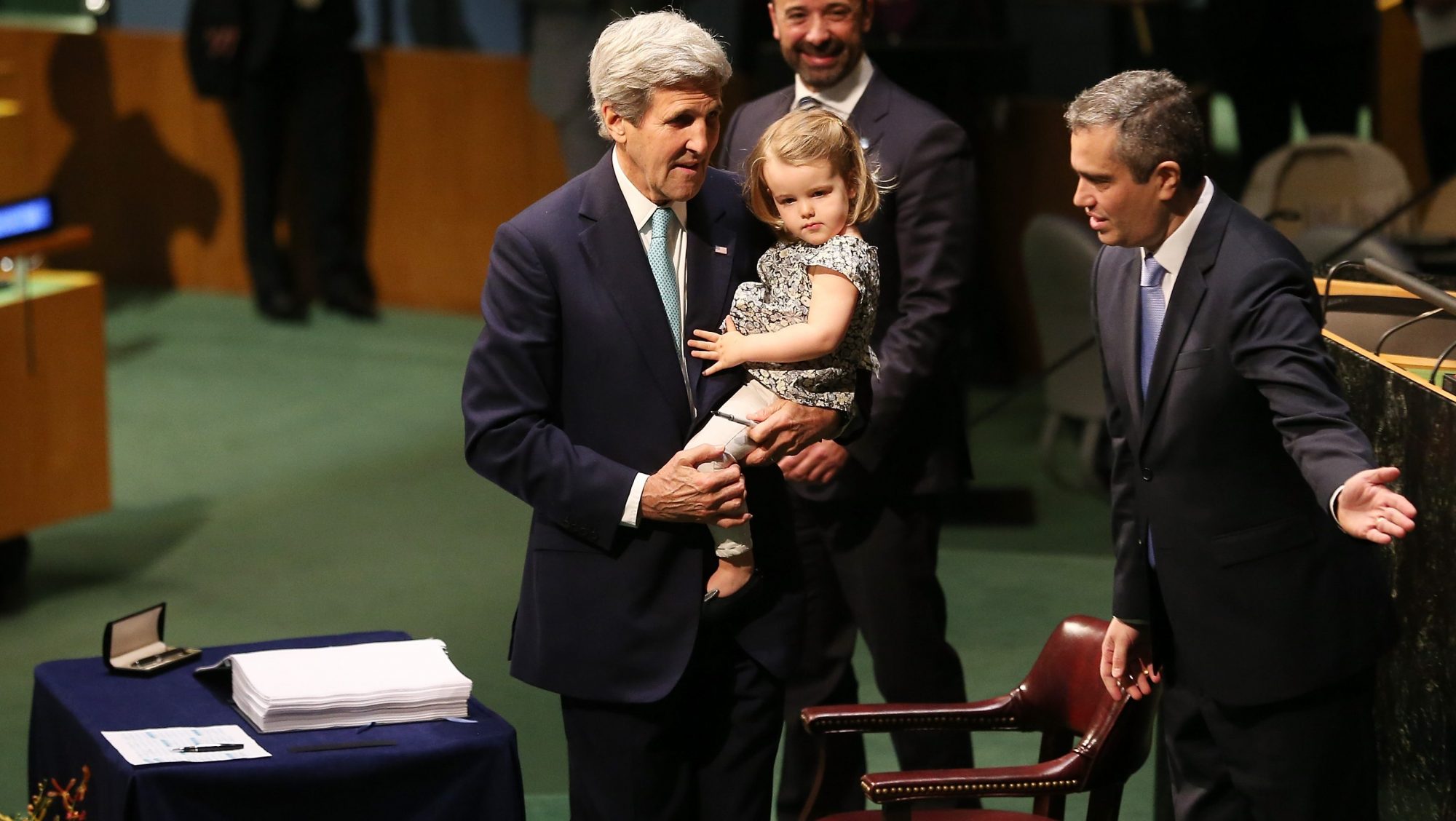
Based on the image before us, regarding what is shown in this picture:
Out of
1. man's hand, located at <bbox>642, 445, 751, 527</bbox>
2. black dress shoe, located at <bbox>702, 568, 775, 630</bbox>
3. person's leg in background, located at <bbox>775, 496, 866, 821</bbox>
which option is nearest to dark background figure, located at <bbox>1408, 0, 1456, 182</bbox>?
person's leg in background, located at <bbox>775, 496, 866, 821</bbox>

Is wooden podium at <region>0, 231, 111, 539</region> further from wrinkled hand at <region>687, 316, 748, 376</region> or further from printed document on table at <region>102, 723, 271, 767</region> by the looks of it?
wrinkled hand at <region>687, 316, 748, 376</region>

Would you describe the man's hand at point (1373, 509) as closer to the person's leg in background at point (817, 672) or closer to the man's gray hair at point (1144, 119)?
the man's gray hair at point (1144, 119)

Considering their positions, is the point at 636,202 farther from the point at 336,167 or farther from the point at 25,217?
the point at 336,167

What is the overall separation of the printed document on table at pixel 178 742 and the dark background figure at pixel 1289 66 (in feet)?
16.7

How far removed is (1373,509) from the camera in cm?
245

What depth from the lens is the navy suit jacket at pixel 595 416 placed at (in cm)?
273

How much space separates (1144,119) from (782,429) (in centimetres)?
67

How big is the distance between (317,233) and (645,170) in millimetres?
6173

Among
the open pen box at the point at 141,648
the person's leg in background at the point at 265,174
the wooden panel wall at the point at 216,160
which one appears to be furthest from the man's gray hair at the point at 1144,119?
the person's leg in background at the point at 265,174

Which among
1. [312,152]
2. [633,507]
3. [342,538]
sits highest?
[633,507]

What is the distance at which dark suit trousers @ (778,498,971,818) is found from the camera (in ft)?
12.4

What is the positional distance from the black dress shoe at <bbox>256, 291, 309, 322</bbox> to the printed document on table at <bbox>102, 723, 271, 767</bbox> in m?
5.90

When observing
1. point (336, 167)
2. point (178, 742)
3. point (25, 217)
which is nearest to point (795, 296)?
point (178, 742)

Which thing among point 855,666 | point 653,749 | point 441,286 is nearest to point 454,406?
point 441,286
